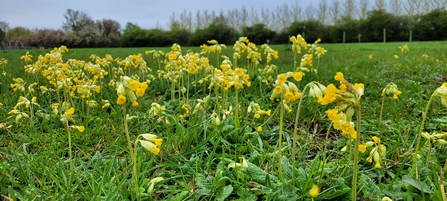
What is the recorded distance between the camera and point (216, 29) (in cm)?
3934

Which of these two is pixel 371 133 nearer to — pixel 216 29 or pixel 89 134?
pixel 89 134

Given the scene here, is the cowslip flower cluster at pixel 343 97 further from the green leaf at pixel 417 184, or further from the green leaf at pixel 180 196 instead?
the green leaf at pixel 180 196

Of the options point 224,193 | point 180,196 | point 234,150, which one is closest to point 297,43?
point 234,150

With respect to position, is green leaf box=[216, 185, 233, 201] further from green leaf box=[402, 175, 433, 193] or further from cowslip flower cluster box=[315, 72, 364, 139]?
green leaf box=[402, 175, 433, 193]

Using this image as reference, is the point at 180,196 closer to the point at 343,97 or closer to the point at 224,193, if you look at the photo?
the point at 224,193

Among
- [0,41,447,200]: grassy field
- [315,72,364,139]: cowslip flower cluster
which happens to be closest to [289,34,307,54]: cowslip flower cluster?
[0,41,447,200]: grassy field

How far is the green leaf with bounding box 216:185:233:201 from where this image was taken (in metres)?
1.80

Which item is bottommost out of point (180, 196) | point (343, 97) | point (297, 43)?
point (180, 196)

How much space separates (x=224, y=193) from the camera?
183cm

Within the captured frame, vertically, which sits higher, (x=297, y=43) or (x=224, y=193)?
(x=297, y=43)

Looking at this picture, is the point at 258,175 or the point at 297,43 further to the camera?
the point at 297,43

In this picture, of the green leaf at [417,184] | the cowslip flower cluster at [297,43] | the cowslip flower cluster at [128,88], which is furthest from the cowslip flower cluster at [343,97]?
the cowslip flower cluster at [297,43]

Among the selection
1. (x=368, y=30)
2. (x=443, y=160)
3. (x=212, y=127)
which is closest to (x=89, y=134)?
(x=212, y=127)

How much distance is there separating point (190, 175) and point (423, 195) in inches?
51.0
